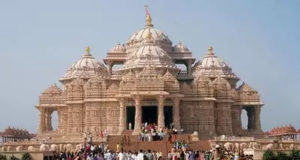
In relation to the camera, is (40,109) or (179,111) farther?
(40,109)

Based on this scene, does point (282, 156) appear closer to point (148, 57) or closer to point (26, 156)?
point (26, 156)

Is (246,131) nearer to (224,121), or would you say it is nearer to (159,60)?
(224,121)

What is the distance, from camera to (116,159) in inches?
1384

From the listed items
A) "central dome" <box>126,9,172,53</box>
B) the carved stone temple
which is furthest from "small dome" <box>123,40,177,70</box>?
"central dome" <box>126,9,172,53</box>

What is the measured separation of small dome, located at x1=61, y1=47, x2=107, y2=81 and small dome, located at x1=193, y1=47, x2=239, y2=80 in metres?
12.3

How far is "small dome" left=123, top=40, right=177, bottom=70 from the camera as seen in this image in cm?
6812

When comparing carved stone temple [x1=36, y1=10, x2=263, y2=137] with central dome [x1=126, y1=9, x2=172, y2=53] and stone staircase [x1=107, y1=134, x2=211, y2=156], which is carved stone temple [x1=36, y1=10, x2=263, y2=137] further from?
stone staircase [x1=107, y1=134, x2=211, y2=156]

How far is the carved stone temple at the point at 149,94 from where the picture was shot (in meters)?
63.1

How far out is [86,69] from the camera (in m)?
77.2

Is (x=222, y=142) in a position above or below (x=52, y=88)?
below

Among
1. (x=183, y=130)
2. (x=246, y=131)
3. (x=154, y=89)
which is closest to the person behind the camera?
(x=154, y=89)

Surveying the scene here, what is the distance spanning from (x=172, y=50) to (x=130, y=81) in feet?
55.8

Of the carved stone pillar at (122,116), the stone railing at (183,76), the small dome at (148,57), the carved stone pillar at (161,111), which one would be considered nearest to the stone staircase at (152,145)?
the carved stone pillar at (161,111)

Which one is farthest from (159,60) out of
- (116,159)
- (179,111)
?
(116,159)
